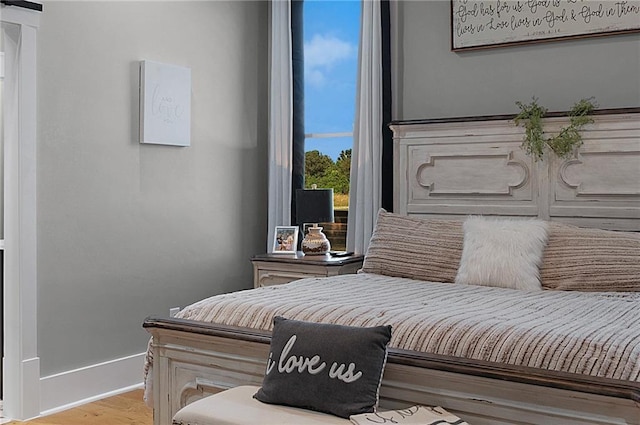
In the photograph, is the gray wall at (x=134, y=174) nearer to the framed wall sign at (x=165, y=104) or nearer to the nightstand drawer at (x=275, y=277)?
the framed wall sign at (x=165, y=104)

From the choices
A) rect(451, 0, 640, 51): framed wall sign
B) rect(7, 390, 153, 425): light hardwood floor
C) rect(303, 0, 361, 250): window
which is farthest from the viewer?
rect(303, 0, 361, 250): window

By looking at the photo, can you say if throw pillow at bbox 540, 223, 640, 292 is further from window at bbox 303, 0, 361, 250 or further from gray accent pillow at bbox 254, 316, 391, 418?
window at bbox 303, 0, 361, 250

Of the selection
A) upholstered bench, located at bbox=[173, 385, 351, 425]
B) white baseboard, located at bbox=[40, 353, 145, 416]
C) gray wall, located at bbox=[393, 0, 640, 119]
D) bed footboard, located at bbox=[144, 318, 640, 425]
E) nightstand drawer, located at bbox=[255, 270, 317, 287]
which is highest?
gray wall, located at bbox=[393, 0, 640, 119]

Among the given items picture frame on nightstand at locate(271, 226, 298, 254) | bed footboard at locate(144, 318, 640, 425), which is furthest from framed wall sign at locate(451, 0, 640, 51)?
bed footboard at locate(144, 318, 640, 425)

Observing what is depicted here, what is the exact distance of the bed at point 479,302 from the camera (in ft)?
7.24

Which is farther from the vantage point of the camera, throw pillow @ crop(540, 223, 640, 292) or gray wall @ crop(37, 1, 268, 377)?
gray wall @ crop(37, 1, 268, 377)

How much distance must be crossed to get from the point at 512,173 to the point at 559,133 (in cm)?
32

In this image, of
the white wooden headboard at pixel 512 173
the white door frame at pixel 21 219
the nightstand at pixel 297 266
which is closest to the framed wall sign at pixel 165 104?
the white door frame at pixel 21 219

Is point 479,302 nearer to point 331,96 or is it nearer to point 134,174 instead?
point 134,174

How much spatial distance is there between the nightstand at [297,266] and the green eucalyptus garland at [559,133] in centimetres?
116

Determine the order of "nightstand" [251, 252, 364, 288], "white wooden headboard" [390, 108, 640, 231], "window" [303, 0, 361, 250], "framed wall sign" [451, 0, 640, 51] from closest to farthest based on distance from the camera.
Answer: "white wooden headboard" [390, 108, 640, 231]
"framed wall sign" [451, 0, 640, 51]
"nightstand" [251, 252, 364, 288]
"window" [303, 0, 361, 250]

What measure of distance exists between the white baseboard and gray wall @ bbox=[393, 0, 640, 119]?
7.01ft

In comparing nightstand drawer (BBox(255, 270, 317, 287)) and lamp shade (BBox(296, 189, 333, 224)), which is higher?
lamp shade (BBox(296, 189, 333, 224))

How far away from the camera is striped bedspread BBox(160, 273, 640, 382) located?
2.22m
